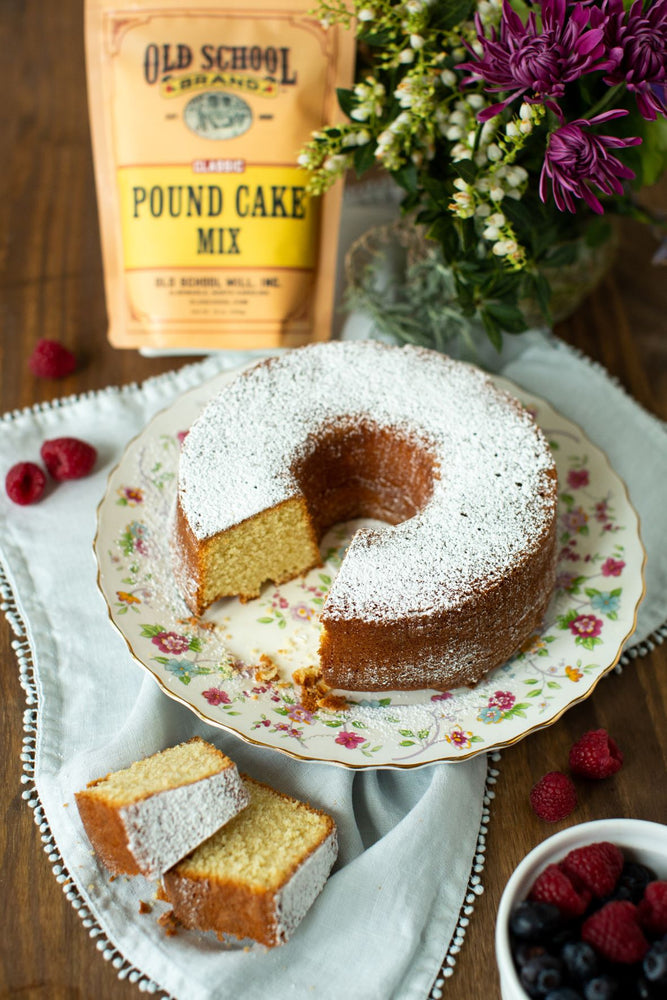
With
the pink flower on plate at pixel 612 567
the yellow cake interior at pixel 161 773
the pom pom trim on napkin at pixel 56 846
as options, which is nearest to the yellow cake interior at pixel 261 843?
the yellow cake interior at pixel 161 773

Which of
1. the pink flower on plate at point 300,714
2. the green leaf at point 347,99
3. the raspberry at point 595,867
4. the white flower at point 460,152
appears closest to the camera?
the raspberry at point 595,867

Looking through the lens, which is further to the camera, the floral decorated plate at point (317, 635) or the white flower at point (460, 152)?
the white flower at point (460, 152)

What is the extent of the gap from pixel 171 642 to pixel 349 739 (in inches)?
18.4

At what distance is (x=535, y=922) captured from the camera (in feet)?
5.05

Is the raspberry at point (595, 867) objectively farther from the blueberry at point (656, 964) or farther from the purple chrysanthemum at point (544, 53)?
the purple chrysanthemum at point (544, 53)

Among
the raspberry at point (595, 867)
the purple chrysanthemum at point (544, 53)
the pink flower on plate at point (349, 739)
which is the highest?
the purple chrysanthemum at point (544, 53)

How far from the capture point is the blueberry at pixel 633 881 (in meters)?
1.62

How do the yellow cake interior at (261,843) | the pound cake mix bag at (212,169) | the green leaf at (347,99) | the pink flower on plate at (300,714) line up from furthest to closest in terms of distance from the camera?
the pound cake mix bag at (212,169), the green leaf at (347,99), the pink flower on plate at (300,714), the yellow cake interior at (261,843)

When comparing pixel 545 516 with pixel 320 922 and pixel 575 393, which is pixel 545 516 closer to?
pixel 575 393

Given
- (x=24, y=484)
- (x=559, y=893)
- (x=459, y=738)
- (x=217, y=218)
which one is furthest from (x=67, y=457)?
(x=559, y=893)

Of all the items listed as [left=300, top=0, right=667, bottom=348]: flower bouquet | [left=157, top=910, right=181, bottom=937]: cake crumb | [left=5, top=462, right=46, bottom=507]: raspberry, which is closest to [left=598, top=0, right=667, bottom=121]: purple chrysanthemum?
[left=300, top=0, right=667, bottom=348]: flower bouquet

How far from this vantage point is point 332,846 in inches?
71.5

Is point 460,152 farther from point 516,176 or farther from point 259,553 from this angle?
point 259,553

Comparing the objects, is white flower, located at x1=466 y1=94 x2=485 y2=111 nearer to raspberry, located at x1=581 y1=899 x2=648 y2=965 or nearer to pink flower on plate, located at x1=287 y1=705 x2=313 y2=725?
pink flower on plate, located at x1=287 y1=705 x2=313 y2=725
